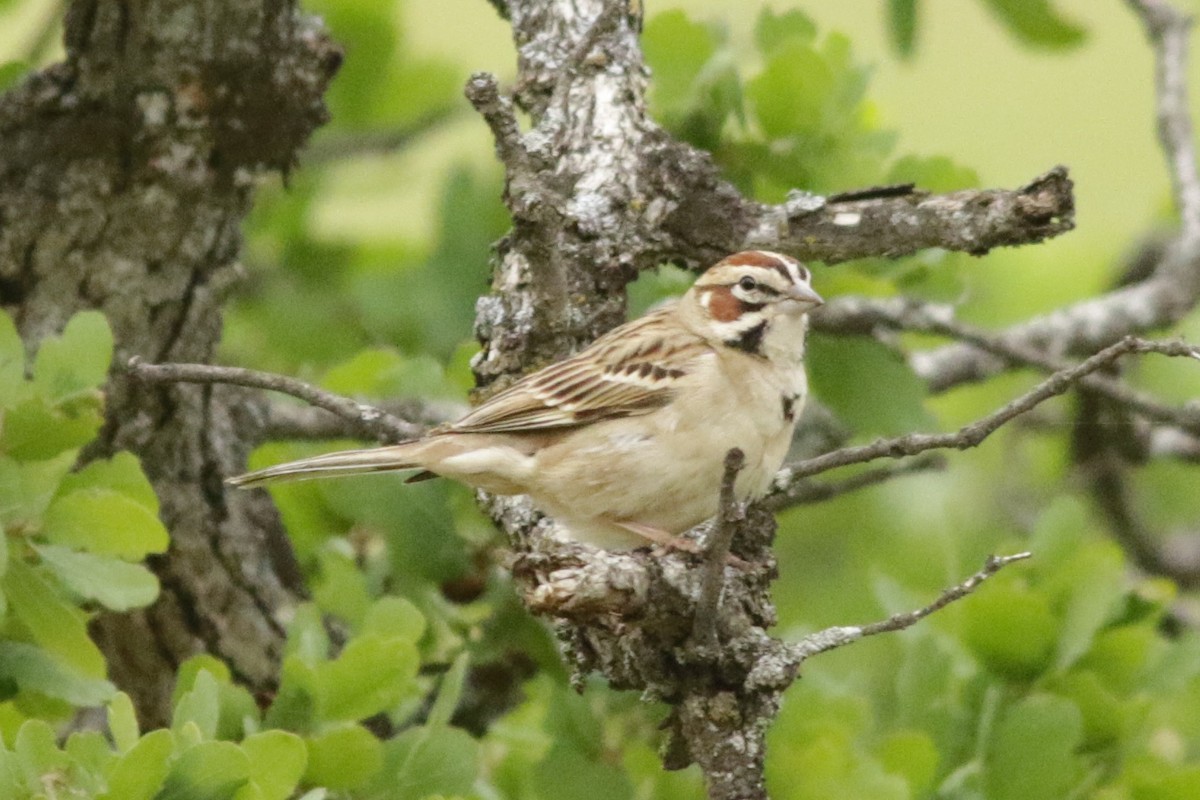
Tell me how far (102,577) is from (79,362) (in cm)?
44

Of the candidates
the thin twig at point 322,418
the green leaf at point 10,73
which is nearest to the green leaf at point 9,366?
the green leaf at point 10,73

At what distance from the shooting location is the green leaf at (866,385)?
454cm

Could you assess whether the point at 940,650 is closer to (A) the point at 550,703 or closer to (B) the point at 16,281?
(A) the point at 550,703

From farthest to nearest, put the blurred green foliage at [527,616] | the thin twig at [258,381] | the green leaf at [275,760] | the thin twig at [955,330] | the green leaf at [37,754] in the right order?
the thin twig at [955,330], the blurred green foliage at [527,616], the thin twig at [258,381], the green leaf at [275,760], the green leaf at [37,754]

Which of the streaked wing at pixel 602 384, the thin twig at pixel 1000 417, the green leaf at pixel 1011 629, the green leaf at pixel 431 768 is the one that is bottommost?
the green leaf at pixel 431 768

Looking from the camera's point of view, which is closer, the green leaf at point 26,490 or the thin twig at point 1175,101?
the green leaf at point 26,490

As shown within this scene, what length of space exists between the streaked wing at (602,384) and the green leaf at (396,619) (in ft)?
1.47

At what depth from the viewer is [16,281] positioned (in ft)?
13.9

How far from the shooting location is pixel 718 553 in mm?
2832

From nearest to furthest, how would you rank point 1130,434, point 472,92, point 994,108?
point 472,92 < point 1130,434 < point 994,108

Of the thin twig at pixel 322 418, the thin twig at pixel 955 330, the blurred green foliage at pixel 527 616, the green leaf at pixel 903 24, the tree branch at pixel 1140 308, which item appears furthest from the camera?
the tree branch at pixel 1140 308

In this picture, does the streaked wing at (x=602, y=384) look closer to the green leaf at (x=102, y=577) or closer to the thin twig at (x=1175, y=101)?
the green leaf at (x=102, y=577)

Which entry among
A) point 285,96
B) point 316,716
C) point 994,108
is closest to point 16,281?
point 285,96

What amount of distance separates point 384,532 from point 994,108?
290 inches
